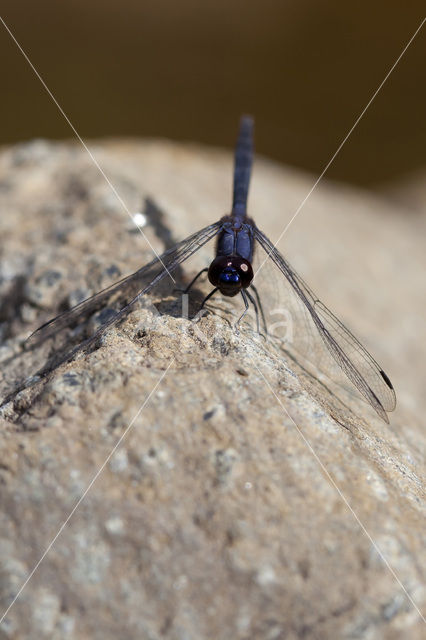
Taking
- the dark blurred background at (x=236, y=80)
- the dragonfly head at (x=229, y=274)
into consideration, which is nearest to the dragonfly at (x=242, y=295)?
the dragonfly head at (x=229, y=274)

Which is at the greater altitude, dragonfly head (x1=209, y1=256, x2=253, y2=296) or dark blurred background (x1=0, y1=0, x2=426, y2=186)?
dragonfly head (x1=209, y1=256, x2=253, y2=296)

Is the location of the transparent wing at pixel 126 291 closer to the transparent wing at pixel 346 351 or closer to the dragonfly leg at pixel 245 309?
the dragonfly leg at pixel 245 309

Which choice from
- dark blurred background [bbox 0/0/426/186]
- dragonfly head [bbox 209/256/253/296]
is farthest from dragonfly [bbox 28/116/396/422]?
dark blurred background [bbox 0/0/426/186]

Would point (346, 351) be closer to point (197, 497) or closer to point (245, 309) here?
point (245, 309)

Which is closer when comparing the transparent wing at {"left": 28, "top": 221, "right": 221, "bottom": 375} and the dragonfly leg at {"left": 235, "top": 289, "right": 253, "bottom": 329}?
the dragonfly leg at {"left": 235, "top": 289, "right": 253, "bottom": 329}

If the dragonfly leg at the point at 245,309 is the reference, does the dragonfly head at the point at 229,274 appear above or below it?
above

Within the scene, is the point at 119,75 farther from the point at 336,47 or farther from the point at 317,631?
the point at 317,631

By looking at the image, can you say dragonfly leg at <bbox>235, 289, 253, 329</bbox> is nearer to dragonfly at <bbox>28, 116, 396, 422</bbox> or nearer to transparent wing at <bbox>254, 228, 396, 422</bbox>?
dragonfly at <bbox>28, 116, 396, 422</bbox>
